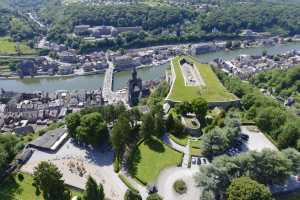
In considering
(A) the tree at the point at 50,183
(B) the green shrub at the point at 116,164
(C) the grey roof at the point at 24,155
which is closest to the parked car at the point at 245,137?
(B) the green shrub at the point at 116,164

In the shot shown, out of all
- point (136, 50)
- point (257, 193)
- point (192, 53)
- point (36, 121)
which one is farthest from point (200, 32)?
point (257, 193)

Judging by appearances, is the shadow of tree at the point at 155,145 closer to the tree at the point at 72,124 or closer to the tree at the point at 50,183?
the tree at the point at 72,124

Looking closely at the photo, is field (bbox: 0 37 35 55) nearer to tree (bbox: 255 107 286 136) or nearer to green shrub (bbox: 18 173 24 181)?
green shrub (bbox: 18 173 24 181)

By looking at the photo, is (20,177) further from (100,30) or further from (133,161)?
(100,30)

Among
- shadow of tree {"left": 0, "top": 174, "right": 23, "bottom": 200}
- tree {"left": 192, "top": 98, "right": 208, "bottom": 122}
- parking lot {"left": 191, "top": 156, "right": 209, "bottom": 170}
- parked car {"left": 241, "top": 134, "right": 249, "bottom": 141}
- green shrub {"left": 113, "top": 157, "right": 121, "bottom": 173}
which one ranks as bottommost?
shadow of tree {"left": 0, "top": 174, "right": 23, "bottom": 200}

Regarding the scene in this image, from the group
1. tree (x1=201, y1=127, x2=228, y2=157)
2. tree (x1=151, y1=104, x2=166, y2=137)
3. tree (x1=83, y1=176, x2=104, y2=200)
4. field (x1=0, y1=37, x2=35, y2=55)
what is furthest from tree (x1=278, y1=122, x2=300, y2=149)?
field (x1=0, y1=37, x2=35, y2=55)

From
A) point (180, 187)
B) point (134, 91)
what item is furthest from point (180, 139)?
point (134, 91)
